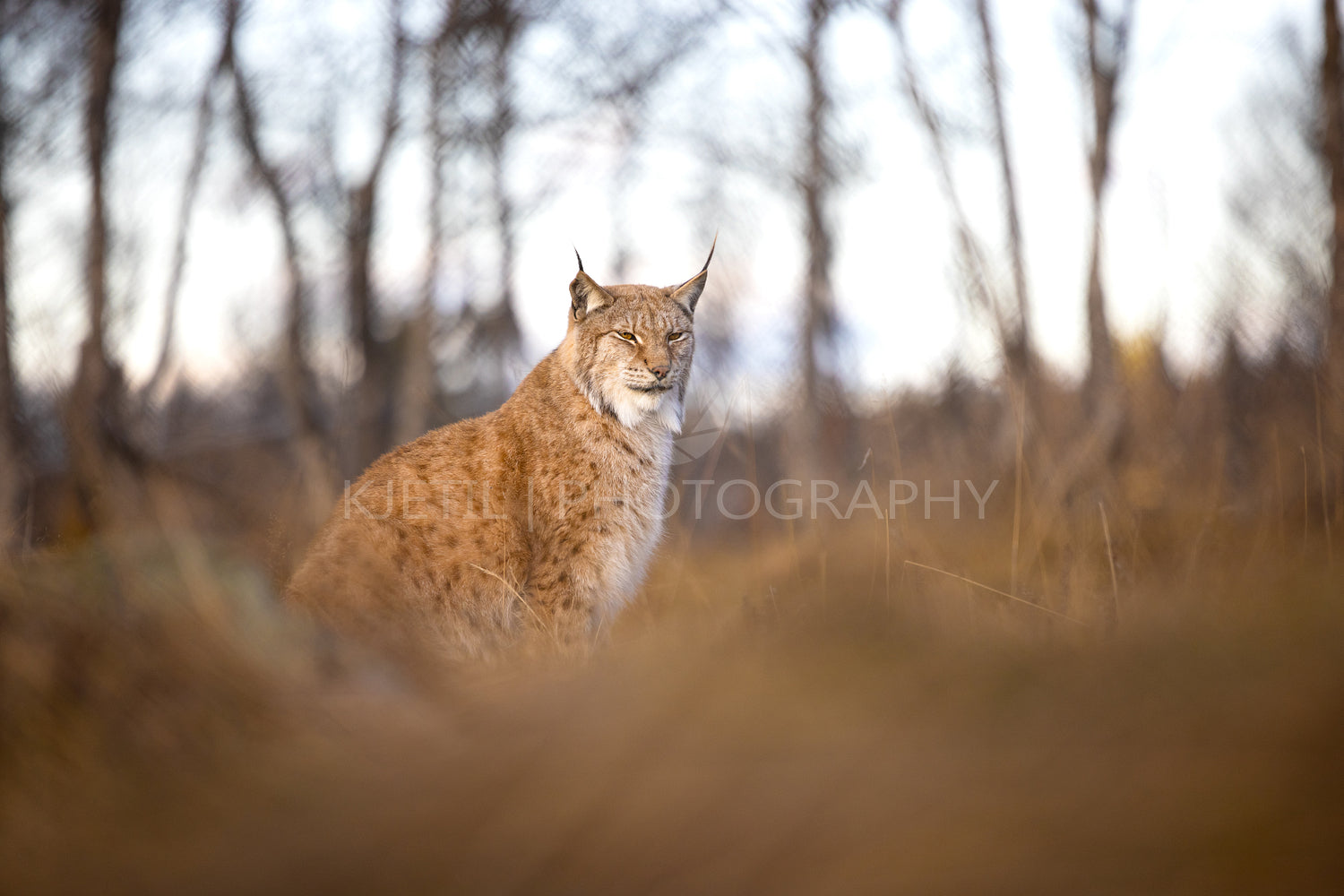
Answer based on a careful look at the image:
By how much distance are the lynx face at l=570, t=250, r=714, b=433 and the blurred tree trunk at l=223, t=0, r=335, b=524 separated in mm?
2832

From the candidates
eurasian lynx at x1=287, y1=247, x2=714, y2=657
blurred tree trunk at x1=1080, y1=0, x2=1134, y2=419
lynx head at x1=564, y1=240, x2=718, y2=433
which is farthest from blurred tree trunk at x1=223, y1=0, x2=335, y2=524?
blurred tree trunk at x1=1080, y1=0, x2=1134, y2=419

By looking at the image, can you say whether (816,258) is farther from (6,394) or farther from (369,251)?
(6,394)

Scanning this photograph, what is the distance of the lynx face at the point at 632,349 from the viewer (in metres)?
4.17

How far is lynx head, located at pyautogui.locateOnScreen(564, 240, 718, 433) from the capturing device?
13.7 feet

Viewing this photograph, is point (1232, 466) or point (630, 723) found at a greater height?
point (1232, 466)

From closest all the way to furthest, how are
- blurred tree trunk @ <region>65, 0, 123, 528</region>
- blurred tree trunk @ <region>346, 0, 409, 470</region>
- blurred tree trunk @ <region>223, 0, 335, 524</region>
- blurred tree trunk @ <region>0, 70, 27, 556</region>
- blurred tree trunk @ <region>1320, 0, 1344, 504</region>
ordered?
blurred tree trunk @ <region>65, 0, 123, 528</region> < blurred tree trunk @ <region>1320, 0, 1344, 504</region> < blurred tree trunk @ <region>0, 70, 27, 556</region> < blurred tree trunk @ <region>223, 0, 335, 524</region> < blurred tree trunk @ <region>346, 0, 409, 470</region>

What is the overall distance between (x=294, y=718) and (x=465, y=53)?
549 cm

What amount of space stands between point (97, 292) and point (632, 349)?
2977mm

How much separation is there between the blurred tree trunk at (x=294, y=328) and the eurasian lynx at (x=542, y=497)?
2.55 m

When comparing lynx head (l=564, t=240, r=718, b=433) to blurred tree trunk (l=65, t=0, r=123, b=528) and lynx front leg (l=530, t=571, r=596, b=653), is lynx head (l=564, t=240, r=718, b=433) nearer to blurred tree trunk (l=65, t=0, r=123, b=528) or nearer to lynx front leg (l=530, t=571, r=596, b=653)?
lynx front leg (l=530, t=571, r=596, b=653)

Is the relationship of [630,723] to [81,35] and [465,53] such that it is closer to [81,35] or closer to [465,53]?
[81,35]

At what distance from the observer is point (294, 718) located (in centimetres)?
132

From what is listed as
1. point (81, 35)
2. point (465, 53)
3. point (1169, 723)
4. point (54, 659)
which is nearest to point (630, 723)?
point (1169, 723)

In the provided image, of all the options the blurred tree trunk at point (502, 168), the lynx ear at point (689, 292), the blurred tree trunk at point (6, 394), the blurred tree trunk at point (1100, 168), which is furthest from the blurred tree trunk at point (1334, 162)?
the blurred tree trunk at point (6, 394)
